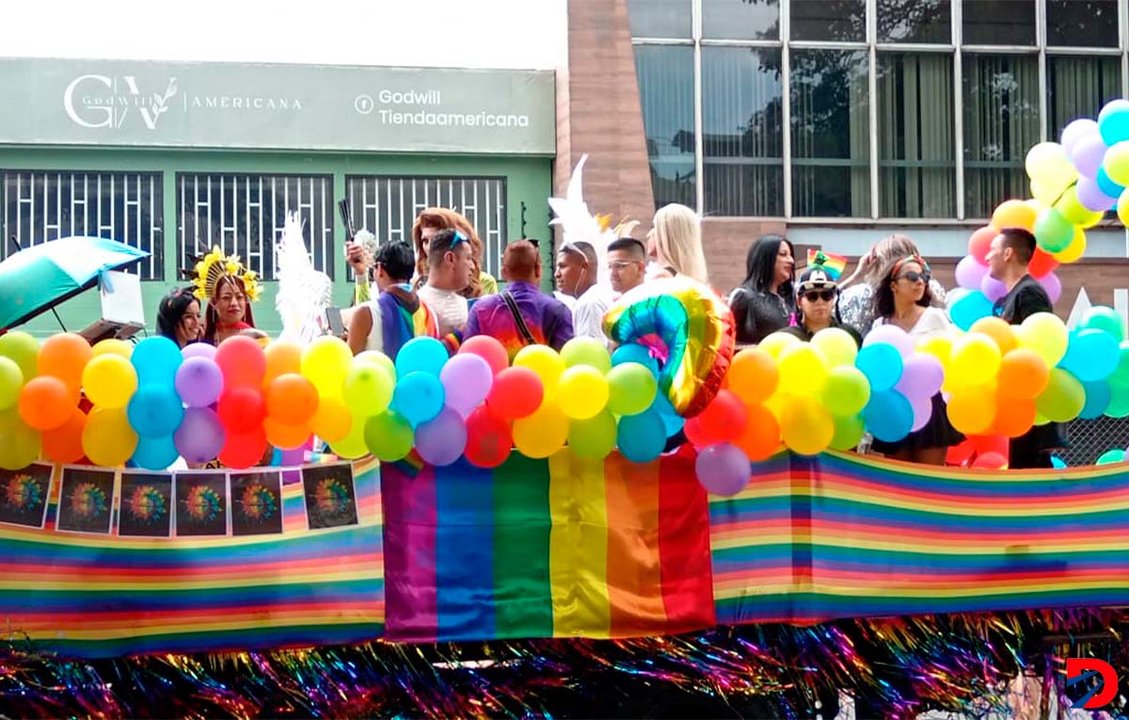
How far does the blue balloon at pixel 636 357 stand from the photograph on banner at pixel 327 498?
3.35ft

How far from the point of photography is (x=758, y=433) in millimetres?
5469

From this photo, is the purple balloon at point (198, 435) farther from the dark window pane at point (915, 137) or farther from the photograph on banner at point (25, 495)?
the dark window pane at point (915, 137)

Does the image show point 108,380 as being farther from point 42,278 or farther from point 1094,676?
point 1094,676

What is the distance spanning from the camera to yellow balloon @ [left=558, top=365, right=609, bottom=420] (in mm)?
5246

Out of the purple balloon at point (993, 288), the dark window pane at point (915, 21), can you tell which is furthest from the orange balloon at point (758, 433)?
the dark window pane at point (915, 21)

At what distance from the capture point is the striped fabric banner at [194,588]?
5074 mm

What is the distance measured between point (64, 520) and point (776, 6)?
737 inches

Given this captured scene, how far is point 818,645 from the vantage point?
5.68m

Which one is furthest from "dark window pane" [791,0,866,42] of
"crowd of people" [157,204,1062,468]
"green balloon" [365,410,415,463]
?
"green balloon" [365,410,415,463]

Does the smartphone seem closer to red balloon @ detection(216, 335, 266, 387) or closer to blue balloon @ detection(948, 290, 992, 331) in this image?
blue balloon @ detection(948, 290, 992, 331)

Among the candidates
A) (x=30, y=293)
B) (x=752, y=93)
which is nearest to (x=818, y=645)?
(x=30, y=293)

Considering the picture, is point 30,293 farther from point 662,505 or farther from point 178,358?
point 662,505

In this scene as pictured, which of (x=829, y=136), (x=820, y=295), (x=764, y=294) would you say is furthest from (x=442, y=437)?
(x=829, y=136)

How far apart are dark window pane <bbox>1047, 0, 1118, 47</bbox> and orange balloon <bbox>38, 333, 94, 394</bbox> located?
2071cm
